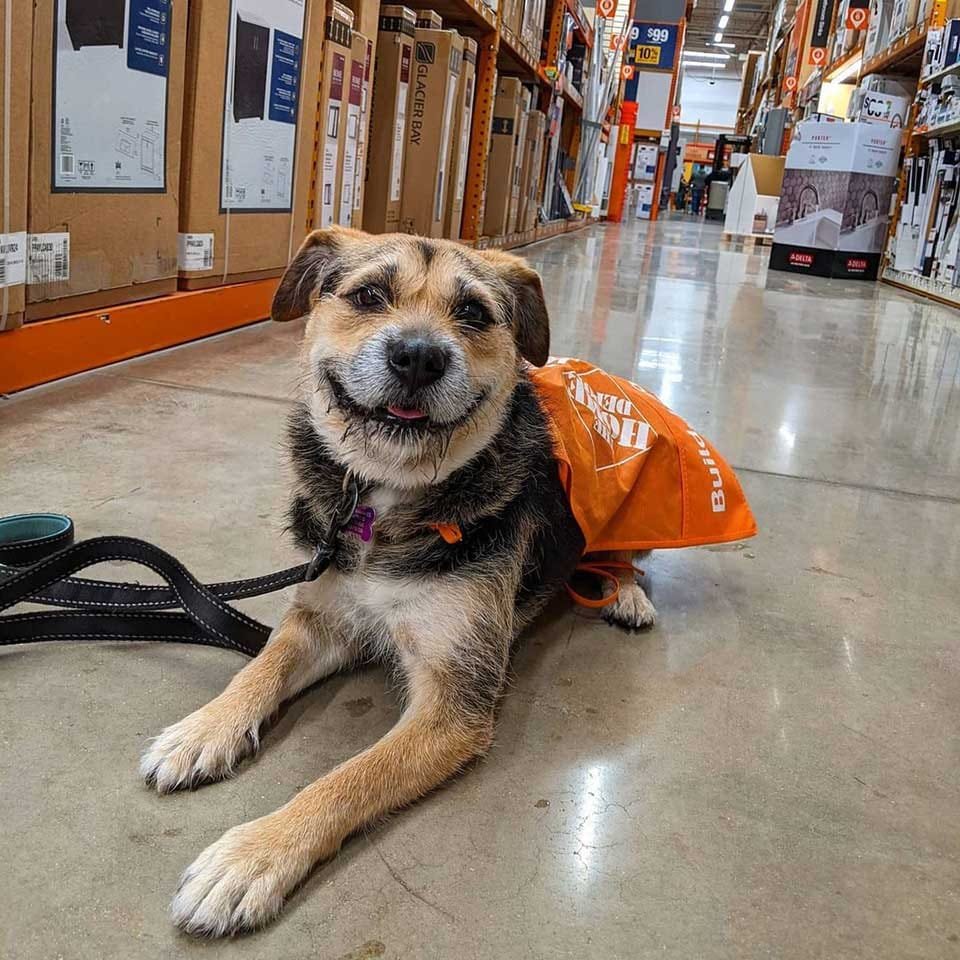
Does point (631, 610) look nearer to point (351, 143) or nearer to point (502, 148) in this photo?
point (351, 143)

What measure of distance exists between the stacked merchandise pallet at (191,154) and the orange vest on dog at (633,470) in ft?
5.86

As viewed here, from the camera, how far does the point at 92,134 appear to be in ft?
9.84

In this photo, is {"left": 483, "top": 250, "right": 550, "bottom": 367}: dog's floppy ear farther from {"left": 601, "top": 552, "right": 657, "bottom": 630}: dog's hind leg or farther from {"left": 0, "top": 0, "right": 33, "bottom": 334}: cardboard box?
{"left": 0, "top": 0, "right": 33, "bottom": 334}: cardboard box

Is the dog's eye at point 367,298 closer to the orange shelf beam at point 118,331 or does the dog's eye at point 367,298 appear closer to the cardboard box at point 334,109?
the orange shelf beam at point 118,331

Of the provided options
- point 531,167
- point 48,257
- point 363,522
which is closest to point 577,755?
point 363,522

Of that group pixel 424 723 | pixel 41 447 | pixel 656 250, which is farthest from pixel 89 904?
pixel 656 250

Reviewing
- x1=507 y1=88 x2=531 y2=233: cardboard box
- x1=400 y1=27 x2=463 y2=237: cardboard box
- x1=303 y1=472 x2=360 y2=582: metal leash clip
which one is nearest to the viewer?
x1=303 y1=472 x2=360 y2=582: metal leash clip

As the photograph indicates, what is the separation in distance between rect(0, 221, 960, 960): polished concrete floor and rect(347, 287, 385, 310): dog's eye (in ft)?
A: 1.58

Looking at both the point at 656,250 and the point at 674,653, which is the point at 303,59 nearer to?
the point at 674,653

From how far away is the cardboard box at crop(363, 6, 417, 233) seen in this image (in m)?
5.74

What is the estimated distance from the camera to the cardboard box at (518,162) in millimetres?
9242

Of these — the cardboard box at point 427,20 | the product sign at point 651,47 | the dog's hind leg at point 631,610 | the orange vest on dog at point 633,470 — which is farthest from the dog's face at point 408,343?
the product sign at point 651,47

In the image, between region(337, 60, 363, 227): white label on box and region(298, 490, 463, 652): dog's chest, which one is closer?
region(298, 490, 463, 652): dog's chest

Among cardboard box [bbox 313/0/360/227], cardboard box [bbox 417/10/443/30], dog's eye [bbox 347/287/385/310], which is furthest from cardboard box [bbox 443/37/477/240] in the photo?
dog's eye [bbox 347/287/385/310]
